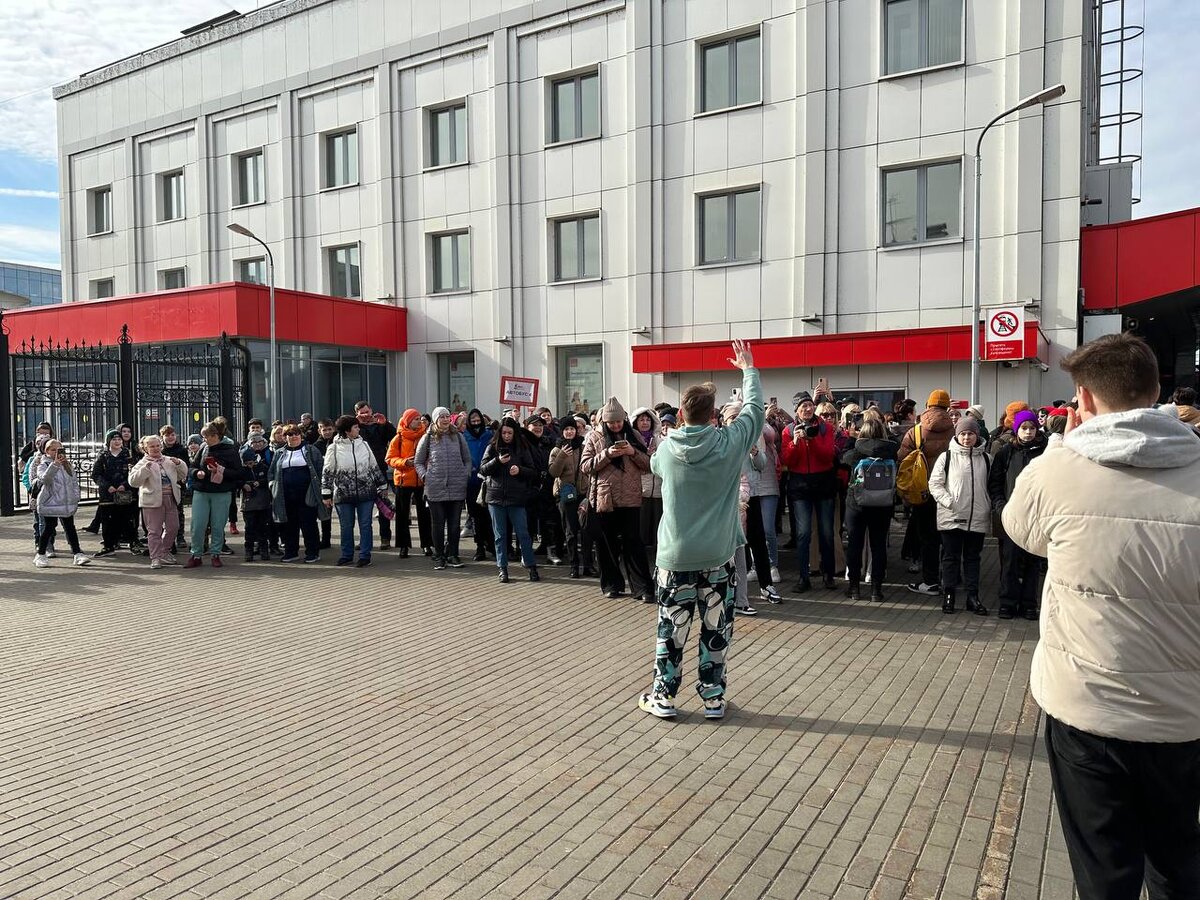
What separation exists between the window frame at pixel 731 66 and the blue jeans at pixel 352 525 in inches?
515

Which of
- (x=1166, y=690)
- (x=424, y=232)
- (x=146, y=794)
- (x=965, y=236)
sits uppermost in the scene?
(x=424, y=232)

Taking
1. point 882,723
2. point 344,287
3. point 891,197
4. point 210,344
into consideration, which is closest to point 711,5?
point 891,197

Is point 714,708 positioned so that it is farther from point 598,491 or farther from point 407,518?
point 407,518

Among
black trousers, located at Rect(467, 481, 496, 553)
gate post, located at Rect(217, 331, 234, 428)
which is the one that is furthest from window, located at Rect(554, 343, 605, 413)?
black trousers, located at Rect(467, 481, 496, 553)

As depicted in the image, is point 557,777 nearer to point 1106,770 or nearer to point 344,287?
point 1106,770

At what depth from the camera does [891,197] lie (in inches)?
703

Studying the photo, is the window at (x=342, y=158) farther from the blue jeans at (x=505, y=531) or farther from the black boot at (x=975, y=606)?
the black boot at (x=975, y=606)

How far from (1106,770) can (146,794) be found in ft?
13.5

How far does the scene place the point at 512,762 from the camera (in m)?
4.54

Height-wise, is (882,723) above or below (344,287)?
below

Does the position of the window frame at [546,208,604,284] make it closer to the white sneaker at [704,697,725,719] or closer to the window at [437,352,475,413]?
the window at [437,352,475,413]

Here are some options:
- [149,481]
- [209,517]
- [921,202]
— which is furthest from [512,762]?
[921,202]

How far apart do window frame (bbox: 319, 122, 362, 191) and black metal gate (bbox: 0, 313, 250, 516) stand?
873 centimetres

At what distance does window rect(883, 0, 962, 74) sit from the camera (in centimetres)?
1712
